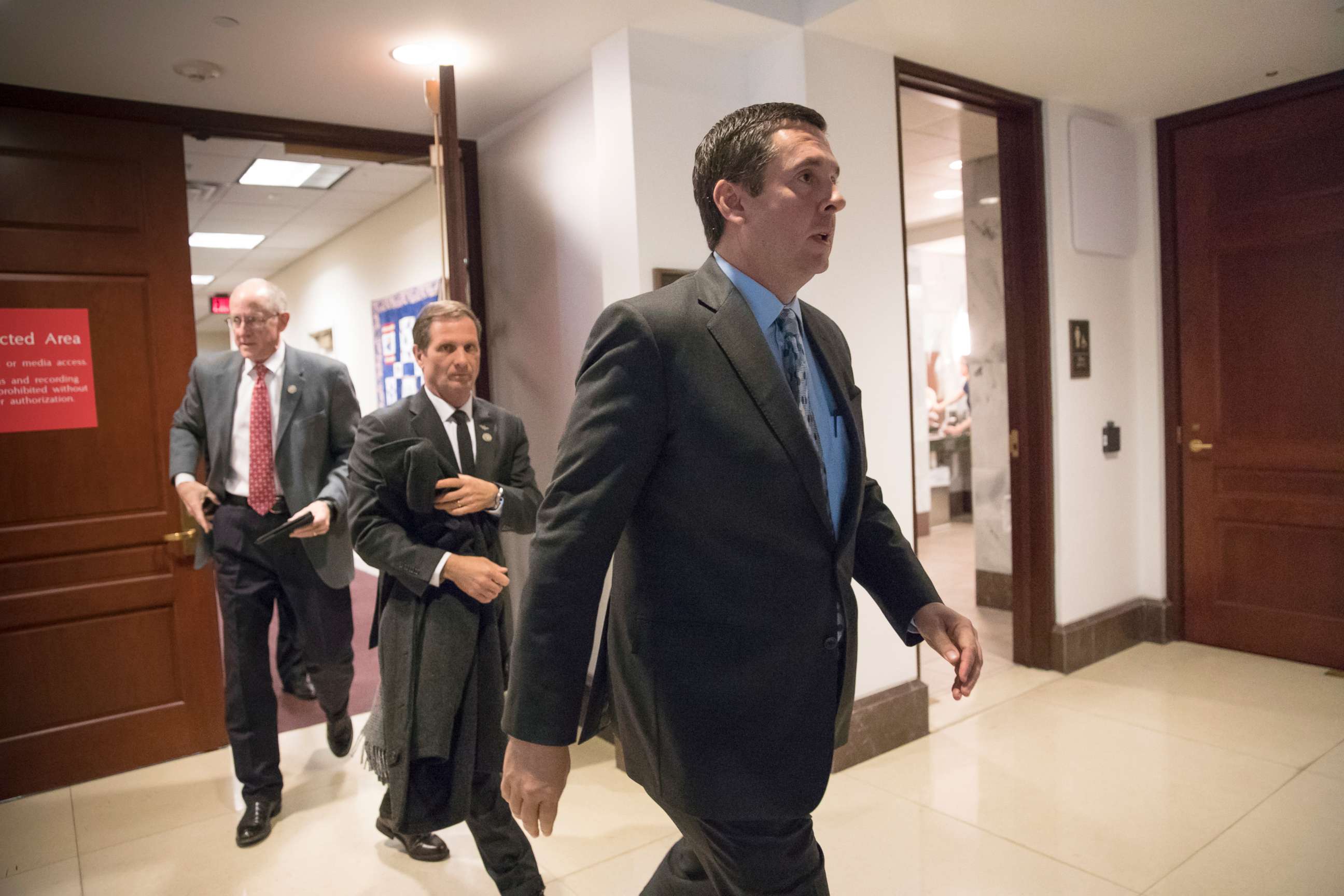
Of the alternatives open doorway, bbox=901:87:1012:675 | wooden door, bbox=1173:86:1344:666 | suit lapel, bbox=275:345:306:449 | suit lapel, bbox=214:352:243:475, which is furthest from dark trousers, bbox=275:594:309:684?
wooden door, bbox=1173:86:1344:666

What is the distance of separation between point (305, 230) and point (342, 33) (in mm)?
4204

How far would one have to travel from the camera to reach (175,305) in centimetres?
351

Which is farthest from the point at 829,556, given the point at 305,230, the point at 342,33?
the point at 305,230

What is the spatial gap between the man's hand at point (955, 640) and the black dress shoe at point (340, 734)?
8.15 feet

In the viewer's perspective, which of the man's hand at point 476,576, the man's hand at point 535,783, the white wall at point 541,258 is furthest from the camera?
the white wall at point 541,258

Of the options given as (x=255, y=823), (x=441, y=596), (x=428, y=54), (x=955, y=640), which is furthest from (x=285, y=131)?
(x=955, y=640)

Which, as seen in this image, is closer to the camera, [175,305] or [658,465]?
[658,465]

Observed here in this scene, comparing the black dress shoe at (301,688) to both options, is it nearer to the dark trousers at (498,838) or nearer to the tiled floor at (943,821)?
Answer: the tiled floor at (943,821)

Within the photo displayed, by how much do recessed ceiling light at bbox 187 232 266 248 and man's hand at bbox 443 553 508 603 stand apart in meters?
5.92

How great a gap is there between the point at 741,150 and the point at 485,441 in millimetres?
1201

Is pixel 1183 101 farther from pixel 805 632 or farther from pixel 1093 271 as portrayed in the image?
pixel 805 632

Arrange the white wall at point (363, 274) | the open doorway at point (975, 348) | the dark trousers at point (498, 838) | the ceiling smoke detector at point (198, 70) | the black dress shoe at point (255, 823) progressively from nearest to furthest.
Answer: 1. the dark trousers at point (498, 838)
2. the black dress shoe at point (255, 823)
3. the ceiling smoke detector at point (198, 70)
4. the open doorway at point (975, 348)
5. the white wall at point (363, 274)

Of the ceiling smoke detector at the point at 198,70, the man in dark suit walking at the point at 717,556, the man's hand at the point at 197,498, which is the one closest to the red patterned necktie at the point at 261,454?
the man's hand at the point at 197,498

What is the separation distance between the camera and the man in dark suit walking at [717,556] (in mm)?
1247
